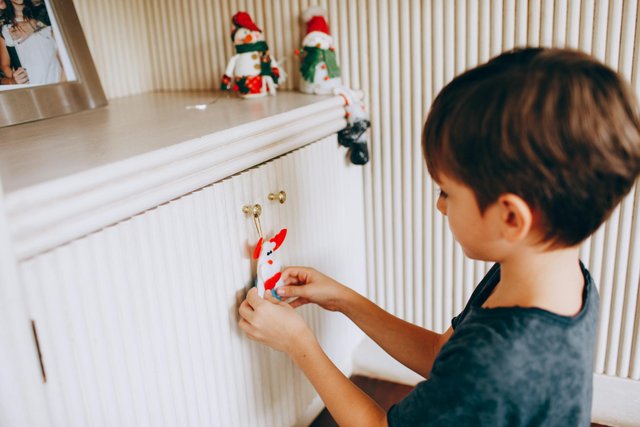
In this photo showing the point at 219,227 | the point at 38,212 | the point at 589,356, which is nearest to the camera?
the point at 38,212

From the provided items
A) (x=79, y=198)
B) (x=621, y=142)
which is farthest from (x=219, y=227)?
(x=621, y=142)

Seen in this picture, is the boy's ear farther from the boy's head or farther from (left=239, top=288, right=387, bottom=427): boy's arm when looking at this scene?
(left=239, top=288, right=387, bottom=427): boy's arm

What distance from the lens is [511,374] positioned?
0.58 meters

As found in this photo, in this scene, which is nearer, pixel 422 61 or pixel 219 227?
pixel 219 227

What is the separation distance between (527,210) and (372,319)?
0.41 meters

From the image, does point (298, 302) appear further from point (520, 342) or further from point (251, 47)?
point (251, 47)

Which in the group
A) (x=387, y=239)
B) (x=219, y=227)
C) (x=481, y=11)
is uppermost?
(x=481, y=11)

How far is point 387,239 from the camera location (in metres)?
1.27

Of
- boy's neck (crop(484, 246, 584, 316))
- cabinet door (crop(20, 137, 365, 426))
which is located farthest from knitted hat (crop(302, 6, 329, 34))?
boy's neck (crop(484, 246, 584, 316))

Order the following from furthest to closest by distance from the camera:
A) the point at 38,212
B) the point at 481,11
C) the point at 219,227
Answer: the point at 481,11 → the point at 219,227 → the point at 38,212

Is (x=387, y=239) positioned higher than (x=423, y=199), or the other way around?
(x=423, y=199)

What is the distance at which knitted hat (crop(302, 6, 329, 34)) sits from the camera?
1.14 m

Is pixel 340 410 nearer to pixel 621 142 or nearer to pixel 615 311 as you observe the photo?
pixel 621 142

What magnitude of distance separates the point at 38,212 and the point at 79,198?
45 millimetres
